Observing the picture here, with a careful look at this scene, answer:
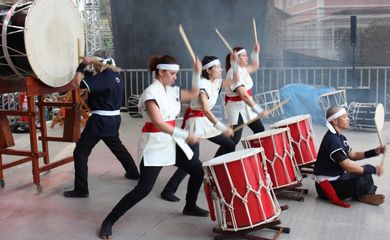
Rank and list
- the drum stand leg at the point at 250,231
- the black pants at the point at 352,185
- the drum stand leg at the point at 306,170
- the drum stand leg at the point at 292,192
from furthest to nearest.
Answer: the drum stand leg at the point at 306,170, the drum stand leg at the point at 292,192, the black pants at the point at 352,185, the drum stand leg at the point at 250,231

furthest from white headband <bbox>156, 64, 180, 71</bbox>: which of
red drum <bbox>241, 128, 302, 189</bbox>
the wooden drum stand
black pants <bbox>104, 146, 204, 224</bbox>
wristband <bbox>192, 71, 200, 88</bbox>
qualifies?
the wooden drum stand

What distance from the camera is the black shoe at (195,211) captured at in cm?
377

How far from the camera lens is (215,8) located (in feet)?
28.9

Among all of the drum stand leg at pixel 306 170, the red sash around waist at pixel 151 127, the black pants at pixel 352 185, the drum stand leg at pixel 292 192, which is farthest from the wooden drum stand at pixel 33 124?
the black pants at pixel 352 185

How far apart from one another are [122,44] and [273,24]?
9.05ft

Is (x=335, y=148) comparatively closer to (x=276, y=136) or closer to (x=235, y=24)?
(x=276, y=136)

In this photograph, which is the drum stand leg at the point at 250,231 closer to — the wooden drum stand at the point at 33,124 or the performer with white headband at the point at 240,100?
the performer with white headband at the point at 240,100

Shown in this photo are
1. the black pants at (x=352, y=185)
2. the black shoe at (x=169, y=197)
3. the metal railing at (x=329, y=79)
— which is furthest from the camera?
the metal railing at (x=329, y=79)

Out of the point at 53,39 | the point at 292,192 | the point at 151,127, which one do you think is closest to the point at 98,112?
the point at 53,39

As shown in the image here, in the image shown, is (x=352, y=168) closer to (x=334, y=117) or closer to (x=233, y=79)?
(x=334, y=117)

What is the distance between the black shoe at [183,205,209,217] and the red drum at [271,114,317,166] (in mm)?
1043

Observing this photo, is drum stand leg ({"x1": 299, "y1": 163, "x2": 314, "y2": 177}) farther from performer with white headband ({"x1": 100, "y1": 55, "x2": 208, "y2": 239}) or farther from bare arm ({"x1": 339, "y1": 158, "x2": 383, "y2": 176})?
performer with white headband ({"x1": 100, "y1": 55, "x2": 208, "y2": 239})

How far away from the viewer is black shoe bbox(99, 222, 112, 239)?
3395 millimetres

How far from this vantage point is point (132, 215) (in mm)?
3859
